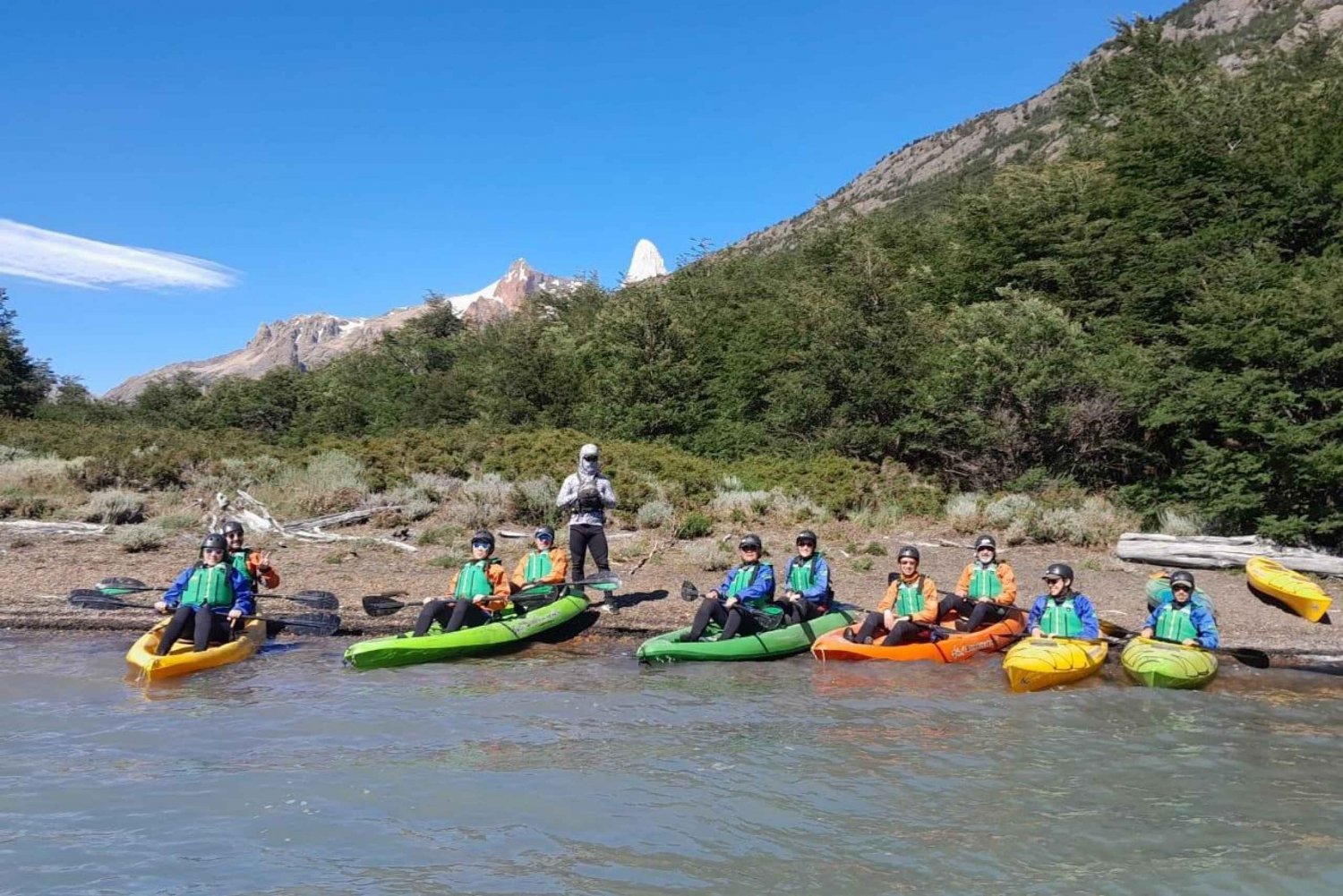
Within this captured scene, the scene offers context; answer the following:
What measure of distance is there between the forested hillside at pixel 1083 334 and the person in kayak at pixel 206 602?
13098mm

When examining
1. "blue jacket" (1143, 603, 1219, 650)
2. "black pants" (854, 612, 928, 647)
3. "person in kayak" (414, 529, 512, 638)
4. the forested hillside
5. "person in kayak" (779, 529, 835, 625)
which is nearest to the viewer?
"blue jacket" (1143, 603, 1219, 650)

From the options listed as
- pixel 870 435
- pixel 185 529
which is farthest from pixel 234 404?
pixel 870 435

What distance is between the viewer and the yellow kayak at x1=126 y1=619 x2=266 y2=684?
27.5 feet

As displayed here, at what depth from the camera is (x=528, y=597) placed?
33.5 ft

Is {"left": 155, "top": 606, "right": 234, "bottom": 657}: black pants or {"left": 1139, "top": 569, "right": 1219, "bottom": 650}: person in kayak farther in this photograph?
{"left": 155, "top": 606, "right": 234, "bottom": 657}: black pants

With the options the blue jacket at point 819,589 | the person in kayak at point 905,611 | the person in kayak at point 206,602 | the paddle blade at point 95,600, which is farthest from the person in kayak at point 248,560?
the person in kayak at point 905,611

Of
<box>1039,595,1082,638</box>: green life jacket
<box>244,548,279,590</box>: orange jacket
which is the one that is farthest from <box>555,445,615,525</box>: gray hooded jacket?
<box>1039,595,1082,638</box>: green life jacket

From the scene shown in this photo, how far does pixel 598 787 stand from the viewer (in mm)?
6004

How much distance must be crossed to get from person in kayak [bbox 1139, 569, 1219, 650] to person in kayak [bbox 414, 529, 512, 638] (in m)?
6.72

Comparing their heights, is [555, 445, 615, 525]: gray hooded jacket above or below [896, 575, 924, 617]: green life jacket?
above

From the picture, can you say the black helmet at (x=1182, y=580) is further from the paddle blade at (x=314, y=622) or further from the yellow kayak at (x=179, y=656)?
the yellow kayak at (x=179, y=656)

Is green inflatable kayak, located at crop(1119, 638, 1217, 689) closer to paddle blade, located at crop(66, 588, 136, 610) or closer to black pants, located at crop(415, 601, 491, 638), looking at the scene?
black pants, located at crop(415, 601, 491, 638)

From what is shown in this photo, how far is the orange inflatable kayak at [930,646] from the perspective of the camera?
920cm

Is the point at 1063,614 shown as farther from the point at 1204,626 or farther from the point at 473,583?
the point at 473,583
